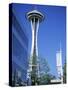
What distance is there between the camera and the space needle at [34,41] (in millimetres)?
2695

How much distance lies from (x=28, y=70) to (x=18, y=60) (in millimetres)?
138

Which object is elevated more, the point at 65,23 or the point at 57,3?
the point at 57,3

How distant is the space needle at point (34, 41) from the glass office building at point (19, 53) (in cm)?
7

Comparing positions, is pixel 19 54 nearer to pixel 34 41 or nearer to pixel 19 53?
pixel 19 53

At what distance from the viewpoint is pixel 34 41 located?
2.72 m

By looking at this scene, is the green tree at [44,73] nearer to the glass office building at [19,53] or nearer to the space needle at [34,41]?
the space needle at [34,41]

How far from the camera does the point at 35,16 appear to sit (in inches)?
106

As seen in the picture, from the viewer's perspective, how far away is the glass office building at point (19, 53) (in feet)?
8.73

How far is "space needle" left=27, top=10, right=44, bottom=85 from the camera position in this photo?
270 centimetres

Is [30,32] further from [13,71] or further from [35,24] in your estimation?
[13,71]

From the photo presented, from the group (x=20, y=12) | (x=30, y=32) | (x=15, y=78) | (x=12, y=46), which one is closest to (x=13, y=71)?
(x=15, y=78)

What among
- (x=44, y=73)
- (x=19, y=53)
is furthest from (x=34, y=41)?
(x=44, y=73)

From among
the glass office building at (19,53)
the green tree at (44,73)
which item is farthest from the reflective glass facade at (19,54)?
the green tree at (44,73)

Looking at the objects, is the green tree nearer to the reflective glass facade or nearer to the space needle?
the space needle
